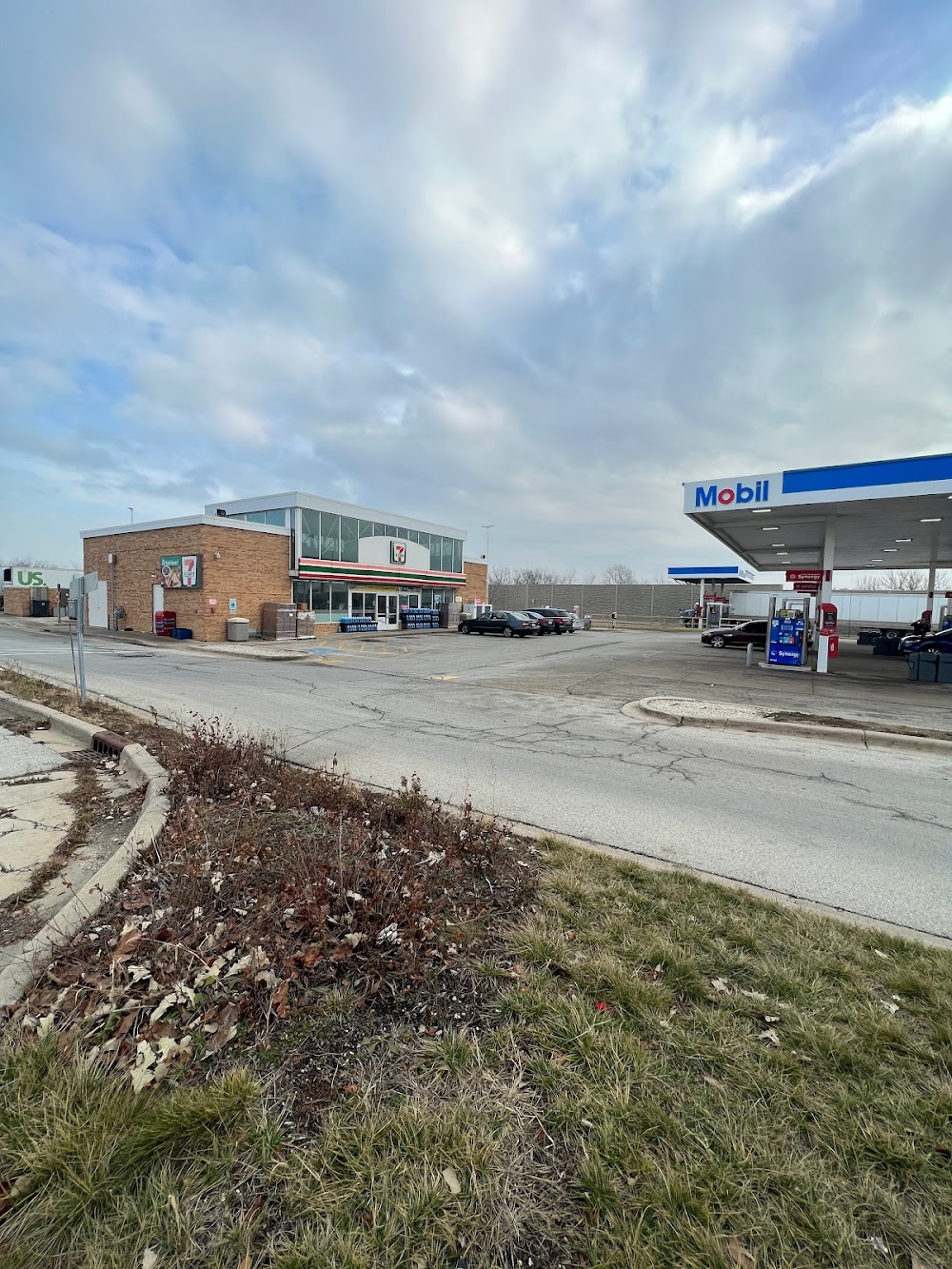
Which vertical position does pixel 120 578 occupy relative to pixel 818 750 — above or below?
above

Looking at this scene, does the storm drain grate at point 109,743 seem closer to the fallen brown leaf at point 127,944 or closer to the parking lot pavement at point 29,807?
the parking lot pavement at point 29,807

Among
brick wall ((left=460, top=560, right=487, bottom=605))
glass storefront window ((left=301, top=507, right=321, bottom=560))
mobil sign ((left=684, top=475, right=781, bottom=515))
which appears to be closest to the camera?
mobil sign ((left=684, top=475, right=781, bottom=515))

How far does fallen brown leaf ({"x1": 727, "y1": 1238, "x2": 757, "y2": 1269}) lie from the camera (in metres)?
1.61

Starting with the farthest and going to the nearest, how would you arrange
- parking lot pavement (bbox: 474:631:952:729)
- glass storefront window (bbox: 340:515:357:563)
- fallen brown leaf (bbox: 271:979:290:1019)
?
glass storefront window (bbox: 340:515:357:563)
parking lot pavement (bbox: 474:631:952:729)
fallen brown leaf (bbox: 271:979:290:1019)

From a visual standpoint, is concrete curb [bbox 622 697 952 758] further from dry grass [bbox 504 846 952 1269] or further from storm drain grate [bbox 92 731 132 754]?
storm drain grate [bbox 92 731 132 754]

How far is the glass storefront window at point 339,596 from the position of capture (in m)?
32.5

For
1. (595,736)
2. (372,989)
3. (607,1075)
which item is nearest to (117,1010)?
(372,989)

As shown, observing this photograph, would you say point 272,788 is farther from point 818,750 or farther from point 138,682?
point 138,682

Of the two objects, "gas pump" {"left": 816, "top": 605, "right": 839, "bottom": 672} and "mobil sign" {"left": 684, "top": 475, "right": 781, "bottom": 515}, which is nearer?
"mobil sign" {"left": 684, "top": 475, "right": 781, "bottom": 515}

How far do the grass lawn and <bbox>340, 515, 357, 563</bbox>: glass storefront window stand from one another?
30.1 metres

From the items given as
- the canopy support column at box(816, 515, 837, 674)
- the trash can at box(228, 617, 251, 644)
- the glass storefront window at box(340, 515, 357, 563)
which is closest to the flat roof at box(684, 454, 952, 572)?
the canopy support column at box(816, 515, 837, 674)

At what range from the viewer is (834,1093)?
7.18 feet

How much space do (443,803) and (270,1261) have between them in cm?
384

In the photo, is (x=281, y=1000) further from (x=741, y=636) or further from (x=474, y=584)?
(x=474, y=584)
